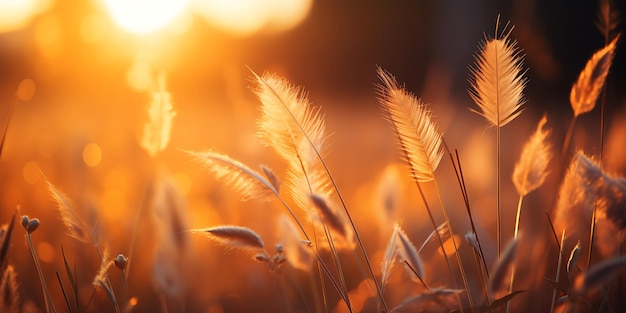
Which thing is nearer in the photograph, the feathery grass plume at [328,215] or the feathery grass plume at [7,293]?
the feathery grass plume at [328,215]

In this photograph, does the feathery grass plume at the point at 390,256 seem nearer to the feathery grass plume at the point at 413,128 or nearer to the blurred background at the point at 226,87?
the feathery grass plume at the point at 413,128

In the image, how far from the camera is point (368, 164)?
431 centimetres

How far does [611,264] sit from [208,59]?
10.7 m

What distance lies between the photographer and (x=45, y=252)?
77.5 inches

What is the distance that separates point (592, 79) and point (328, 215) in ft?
2.05

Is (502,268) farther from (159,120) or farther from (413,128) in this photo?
(159,120)

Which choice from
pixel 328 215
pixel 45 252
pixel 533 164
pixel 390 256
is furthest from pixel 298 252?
pixel 45 252

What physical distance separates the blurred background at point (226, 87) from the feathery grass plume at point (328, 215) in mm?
286

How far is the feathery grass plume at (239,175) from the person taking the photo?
0.99 meters

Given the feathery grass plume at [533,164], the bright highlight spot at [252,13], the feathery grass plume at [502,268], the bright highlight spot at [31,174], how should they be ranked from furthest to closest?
the bright highlight spot at [252,13] < the bright highlight spot at [31,174] < the feathery grass plume at [533,164] < the feathery grass plume at [502,268]

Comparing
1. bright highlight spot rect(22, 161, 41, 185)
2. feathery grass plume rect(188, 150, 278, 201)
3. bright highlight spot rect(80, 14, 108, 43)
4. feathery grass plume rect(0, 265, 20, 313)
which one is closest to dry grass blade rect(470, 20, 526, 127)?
feathery grass plume rect(188, 150, 278, 201)

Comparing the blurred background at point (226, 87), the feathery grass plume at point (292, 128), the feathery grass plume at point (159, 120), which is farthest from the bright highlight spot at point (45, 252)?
the feathery grass plume at point (292, 128)

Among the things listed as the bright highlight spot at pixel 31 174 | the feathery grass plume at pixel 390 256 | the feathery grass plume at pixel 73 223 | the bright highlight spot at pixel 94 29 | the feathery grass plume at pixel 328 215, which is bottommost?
the feathery grass plume at pixel 390 256

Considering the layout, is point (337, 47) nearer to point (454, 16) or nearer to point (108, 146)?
point (454, 16)
